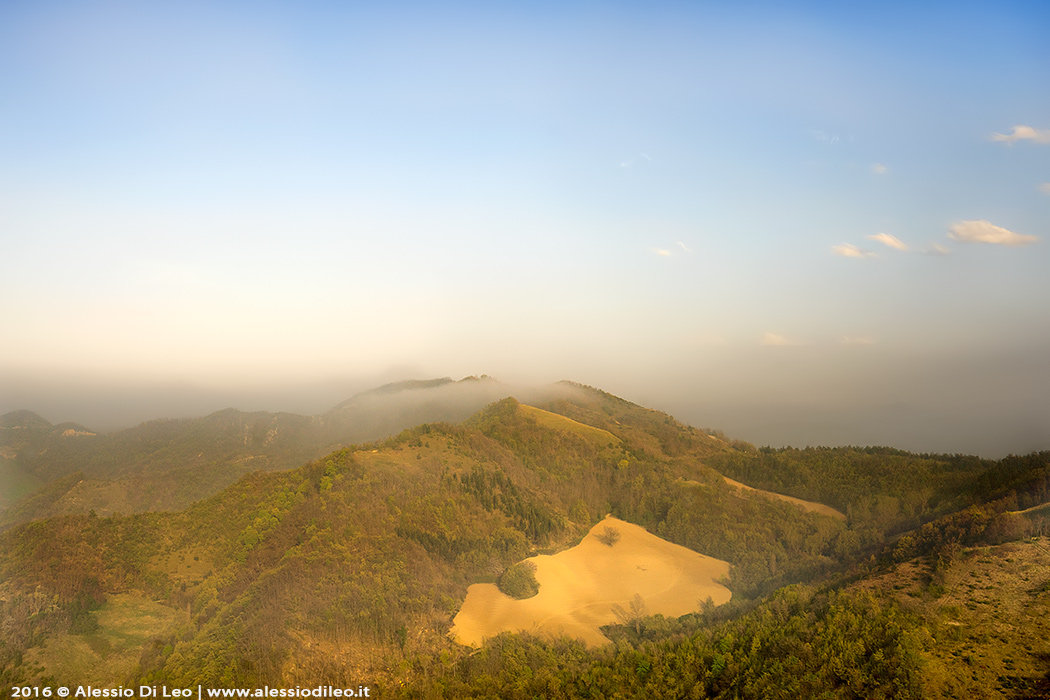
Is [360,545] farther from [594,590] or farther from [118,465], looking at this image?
[118,465]

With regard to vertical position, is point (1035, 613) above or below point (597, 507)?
above

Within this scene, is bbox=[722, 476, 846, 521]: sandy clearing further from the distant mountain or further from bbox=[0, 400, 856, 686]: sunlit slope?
the distant mountain

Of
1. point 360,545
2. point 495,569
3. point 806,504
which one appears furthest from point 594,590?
point 806,504

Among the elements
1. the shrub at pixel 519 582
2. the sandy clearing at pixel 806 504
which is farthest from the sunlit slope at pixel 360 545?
the sandy clearing at pixel 806 504

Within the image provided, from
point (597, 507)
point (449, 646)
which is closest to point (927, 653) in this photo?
point (449, 646)

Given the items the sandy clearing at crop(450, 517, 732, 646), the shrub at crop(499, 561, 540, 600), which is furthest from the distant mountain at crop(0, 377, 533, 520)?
the sandy clearing at crop(450, 517, 732, 646)

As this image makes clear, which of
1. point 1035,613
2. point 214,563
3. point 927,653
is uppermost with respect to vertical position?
point 1035,613

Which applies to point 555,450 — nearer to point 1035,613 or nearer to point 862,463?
point 862,463
